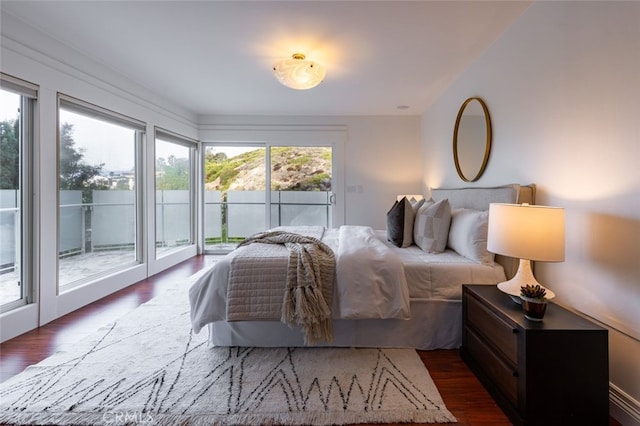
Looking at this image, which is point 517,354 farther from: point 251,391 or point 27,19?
point 27,19

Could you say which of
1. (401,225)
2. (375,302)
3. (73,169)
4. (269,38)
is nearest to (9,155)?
(73,169)

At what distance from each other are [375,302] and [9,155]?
3028mm

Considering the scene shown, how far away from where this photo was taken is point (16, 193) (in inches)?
88.3

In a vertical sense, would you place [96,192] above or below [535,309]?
above

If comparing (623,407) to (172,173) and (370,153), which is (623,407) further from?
(172,173)

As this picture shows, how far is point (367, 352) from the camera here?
1.95 meters

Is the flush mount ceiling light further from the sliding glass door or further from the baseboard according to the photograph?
the baseboard

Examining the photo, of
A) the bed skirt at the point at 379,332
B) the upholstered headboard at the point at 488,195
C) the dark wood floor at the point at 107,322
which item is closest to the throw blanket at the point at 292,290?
A: the bed skirt at the point at 379,332

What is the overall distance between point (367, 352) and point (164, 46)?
3103 millimetres

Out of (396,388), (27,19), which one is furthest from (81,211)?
(396,388)

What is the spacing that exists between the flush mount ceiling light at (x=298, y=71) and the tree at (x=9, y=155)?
7.12 feet

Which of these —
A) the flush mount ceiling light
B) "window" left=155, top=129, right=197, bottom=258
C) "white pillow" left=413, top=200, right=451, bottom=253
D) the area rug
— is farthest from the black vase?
"window" left=155, top=129, right=197, bottom=258

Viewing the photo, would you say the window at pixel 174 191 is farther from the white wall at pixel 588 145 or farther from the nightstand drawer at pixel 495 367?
the white wall at pixel 588 145

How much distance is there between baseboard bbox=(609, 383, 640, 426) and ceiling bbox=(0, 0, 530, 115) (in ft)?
7.97
